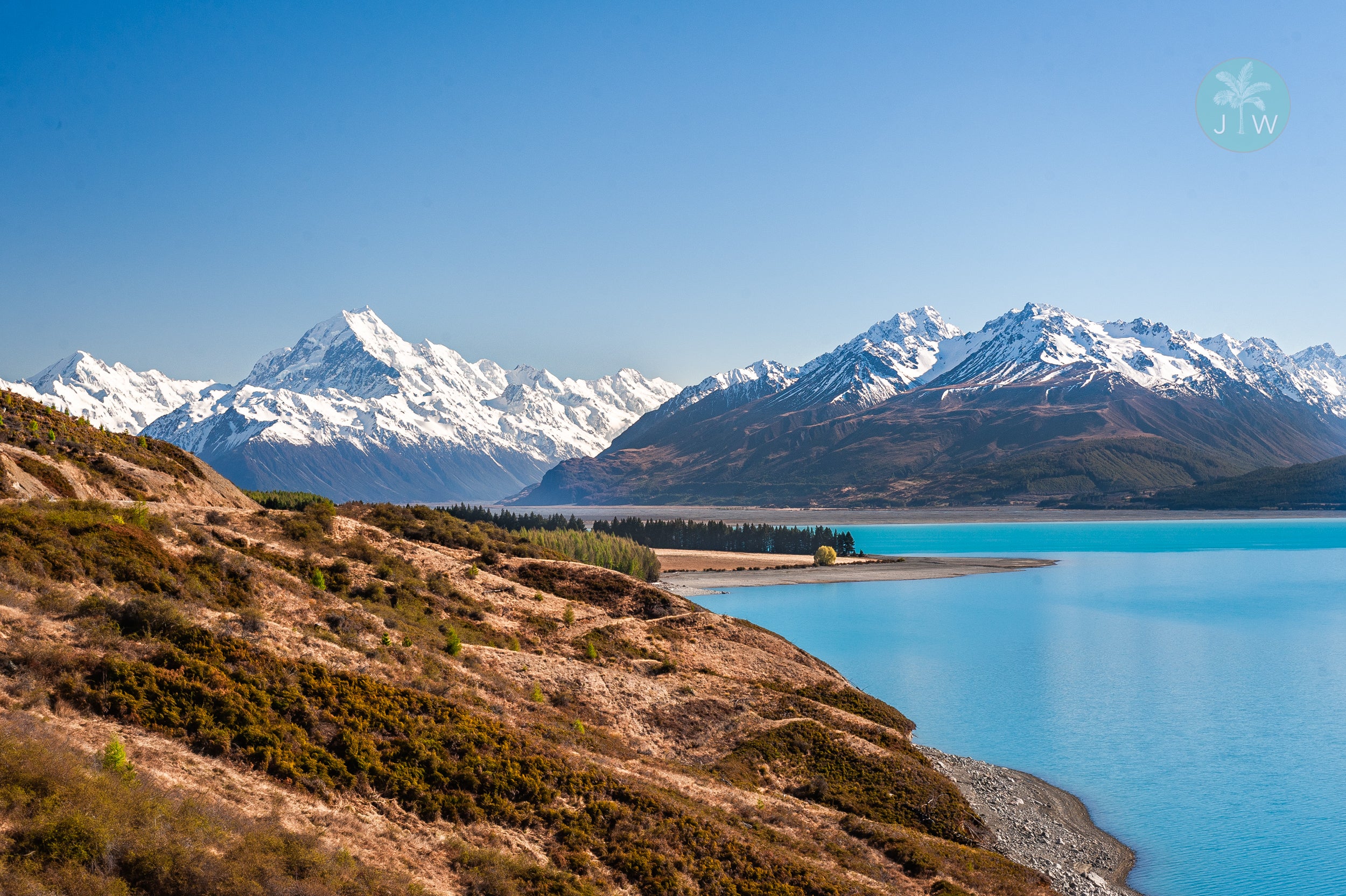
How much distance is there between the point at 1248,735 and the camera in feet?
160

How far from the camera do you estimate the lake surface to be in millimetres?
35281

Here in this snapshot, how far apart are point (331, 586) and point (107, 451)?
66.0 feet

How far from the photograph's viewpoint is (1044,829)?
34062 millimetres

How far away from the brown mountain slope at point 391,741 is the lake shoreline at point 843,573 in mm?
78135

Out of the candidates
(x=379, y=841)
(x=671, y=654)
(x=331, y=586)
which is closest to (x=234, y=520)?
(x=331, y=586)

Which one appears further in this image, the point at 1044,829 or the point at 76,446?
the point at 76,446

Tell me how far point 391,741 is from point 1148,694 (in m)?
55.4

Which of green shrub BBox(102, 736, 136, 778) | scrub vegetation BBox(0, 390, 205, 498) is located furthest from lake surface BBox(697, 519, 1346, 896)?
scrub vegetation BBox(0, 390, 205, 498)

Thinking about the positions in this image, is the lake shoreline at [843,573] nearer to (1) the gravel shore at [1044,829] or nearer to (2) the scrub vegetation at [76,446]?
(2) the scrub vegetation at [76,446]

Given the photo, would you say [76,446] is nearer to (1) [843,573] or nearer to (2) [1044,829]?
(2) [1044,829]

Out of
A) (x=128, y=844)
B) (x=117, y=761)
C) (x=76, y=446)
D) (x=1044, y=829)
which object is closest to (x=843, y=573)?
(x=1044, y=829)

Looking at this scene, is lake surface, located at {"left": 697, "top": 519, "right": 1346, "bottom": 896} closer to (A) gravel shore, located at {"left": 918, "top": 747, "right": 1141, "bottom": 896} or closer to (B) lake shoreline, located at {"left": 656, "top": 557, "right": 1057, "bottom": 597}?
(A) gravel shore, located at {"left": 918, "top": 747, "right": 1141, "bottom": 896}

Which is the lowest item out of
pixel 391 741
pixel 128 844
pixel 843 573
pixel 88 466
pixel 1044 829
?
pixel 1044 829

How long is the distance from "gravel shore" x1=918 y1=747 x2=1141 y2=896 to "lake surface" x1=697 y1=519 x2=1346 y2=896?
960mm
